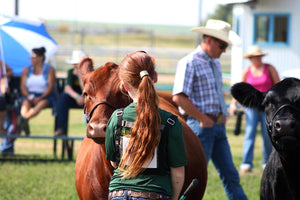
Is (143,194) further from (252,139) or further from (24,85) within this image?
(24,85)

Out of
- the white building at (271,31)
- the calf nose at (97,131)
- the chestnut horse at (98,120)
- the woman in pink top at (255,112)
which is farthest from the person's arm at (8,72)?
the white building at (271,31)

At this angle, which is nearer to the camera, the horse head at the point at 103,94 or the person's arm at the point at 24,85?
the horse head at the point at 103,94

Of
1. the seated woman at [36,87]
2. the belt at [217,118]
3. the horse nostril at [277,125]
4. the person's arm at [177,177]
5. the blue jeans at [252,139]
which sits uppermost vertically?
the horse nostril at [277,125]

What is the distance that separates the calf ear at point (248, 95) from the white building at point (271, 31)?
13718 millimetres

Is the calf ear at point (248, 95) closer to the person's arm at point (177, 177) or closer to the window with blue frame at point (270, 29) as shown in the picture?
the person's arm at point (177, 177)

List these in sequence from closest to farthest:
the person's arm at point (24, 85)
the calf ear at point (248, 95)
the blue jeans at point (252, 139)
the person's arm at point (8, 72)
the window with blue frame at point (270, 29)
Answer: the calf ear at point (248, 95), the blue jeans at point (252, 139), the person's arm at point (24, 85), the person's arm at point (8, 72), the window with blue frame at point (270, 29)

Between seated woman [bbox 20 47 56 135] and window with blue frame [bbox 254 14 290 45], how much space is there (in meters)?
10.8

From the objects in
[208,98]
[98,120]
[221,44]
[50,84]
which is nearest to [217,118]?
[208,98]

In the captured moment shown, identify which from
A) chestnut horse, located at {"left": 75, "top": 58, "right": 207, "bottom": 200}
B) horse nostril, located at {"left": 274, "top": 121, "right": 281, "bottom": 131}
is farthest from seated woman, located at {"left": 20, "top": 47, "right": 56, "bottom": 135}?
horse nostril, located at {"left": 274, "top": 121, "right": 281, "bottom": 131}

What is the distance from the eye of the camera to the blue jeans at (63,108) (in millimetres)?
9680

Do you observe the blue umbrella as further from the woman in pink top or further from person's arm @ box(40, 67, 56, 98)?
the woman in pink top

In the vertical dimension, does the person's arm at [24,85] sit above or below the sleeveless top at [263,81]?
below

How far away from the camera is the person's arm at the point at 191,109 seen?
17.1 ft

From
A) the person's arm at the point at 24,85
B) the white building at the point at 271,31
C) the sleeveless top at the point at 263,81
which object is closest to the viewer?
the sleeveless top at the point at 263,81
